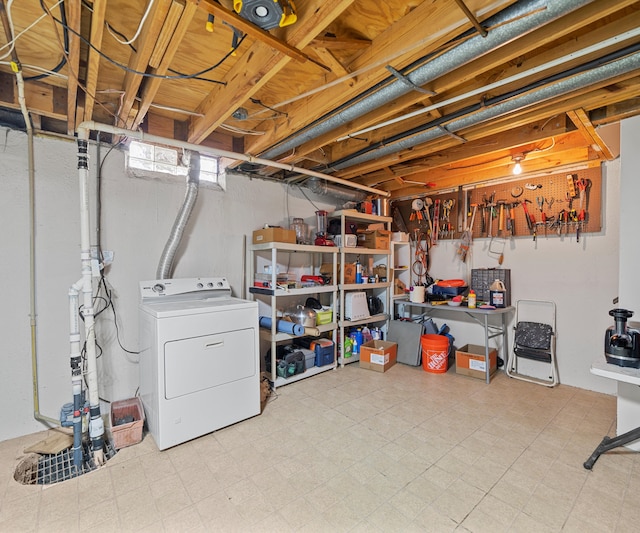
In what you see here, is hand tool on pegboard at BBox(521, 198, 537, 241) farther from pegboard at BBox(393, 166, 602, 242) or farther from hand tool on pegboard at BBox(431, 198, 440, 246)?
hand tool on pegboard at BBox(431, 198, 440, 246)

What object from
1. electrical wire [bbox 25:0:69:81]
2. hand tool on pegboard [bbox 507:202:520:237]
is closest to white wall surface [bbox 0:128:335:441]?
electrical wire [bbox 25:0:69:81]

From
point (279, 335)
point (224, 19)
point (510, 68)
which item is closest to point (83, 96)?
point (224, 19)

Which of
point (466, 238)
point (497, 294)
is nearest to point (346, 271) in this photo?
point (466, 238)

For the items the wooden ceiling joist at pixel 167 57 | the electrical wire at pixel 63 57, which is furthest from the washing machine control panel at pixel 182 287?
the electrical wire at pixel 63 57

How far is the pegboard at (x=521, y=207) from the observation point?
10.5 ft

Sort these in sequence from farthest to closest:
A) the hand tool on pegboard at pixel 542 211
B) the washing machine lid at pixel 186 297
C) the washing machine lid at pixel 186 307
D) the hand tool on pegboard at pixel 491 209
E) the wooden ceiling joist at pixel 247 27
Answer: the hand tool on pegboard at pixel 491 209, the hand tool on pegboard at pixel 542 211, the washing machine lid at pixel 186 297, the washing machine lid at pixel 186 307, the wooden ceiling joist at pixel 247 27

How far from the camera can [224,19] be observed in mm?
1305

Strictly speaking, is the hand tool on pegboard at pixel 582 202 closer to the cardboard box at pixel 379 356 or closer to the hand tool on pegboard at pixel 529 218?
the hand tool on pegboard at pixel 529 218

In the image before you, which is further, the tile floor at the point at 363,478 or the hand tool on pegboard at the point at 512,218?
the hand tool on pegboard at the point at 512,218

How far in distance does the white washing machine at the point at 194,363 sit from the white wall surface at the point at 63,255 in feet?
1.06

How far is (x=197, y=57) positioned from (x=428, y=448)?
3.05 m

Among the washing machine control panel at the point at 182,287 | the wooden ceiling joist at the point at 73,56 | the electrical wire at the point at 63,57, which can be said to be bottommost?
the washing machine control panel at the point at 182,287

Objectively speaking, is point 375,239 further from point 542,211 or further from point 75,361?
point 75,361

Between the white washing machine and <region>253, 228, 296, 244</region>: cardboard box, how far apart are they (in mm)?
831
